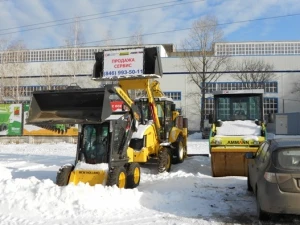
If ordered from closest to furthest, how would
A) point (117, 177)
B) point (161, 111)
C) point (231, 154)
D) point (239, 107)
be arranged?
point (117, 177)
point (231, 154)
point (239, 107)
point (161, 111)

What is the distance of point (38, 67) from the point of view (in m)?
54.6

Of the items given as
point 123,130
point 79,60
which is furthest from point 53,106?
point 79,60

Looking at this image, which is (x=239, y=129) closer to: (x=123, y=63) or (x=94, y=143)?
(x=123, y=63)

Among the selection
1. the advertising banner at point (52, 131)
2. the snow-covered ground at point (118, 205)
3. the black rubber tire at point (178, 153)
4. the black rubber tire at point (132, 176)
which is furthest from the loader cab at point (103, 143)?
the advertising banner at point (52, 131)

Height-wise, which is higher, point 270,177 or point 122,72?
point 122,72

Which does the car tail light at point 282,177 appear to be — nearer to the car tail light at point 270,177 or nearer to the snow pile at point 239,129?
the car tail light at point 270,177

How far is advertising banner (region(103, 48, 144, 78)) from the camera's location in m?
12.2

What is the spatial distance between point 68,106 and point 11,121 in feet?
73.9

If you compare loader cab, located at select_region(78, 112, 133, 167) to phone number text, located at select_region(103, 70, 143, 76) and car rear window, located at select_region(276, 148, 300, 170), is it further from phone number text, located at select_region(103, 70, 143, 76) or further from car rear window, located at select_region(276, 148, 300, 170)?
car rear window, located at select_region(276, 148, 300, 170)

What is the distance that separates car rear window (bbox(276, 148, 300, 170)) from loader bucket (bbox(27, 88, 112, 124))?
13.9 feet

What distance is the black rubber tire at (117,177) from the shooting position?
29.4 feet

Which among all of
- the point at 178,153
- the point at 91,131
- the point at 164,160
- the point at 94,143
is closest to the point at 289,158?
the point at 94,143

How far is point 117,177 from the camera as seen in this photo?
9102mm

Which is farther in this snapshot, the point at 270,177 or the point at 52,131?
the point at 52,131
